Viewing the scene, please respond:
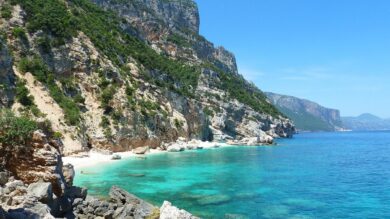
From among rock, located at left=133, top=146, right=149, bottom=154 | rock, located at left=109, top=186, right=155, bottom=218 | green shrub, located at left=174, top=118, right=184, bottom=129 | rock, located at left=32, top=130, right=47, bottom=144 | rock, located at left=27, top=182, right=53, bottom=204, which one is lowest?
rock, located at left=109, top=186, right=155, bottom=218

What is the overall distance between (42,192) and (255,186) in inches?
813

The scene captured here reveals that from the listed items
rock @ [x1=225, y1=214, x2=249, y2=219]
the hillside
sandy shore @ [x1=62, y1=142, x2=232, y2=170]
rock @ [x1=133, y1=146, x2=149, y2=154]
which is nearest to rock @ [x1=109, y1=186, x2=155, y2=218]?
rock @ [x1=225, y1=214, x2=249, y2=219]

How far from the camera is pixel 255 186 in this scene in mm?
35750

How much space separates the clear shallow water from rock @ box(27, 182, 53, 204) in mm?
9133

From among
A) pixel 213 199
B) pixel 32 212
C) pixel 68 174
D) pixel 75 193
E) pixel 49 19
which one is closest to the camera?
pixel 32 212

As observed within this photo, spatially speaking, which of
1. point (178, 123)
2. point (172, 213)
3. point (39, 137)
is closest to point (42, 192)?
point (39, 137)

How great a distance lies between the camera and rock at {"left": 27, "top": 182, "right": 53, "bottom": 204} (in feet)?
63.8

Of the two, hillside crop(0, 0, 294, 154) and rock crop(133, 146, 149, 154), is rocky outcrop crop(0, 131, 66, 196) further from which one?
rock crop(133, 146, 149, 154)

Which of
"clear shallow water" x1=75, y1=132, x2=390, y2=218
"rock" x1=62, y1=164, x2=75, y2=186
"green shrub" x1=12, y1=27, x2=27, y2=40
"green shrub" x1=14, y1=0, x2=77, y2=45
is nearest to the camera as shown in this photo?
"rock" x1=62, y1=164, x2=75, y2=186

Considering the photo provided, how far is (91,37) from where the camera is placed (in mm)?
76062

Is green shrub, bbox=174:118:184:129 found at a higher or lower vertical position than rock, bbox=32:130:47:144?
higher

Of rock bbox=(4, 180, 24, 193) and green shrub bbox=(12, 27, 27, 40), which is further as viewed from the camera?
green shrub bbox=(12, 27, 27, 40)

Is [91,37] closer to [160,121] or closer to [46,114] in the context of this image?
[160,121]

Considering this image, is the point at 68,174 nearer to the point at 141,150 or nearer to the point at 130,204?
the point at 130,204
